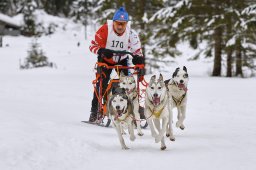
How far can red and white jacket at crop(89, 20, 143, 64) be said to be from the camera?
7.37 m

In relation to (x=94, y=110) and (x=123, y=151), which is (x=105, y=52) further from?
(x=123, y=151)

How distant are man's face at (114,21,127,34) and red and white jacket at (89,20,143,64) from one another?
9cm

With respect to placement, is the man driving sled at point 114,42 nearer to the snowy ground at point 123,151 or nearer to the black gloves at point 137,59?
the black gloves at point 137,59

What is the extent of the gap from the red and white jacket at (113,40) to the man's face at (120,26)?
0.30 ft

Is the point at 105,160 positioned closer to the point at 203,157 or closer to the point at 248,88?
the point at 203,157

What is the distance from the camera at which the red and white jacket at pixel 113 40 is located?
7.37 meters

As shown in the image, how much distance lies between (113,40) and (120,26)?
1.13ft

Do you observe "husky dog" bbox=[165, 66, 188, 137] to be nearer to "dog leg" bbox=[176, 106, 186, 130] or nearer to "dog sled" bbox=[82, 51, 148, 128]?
"dog leg" bbox=[176, 106, 186, 130]

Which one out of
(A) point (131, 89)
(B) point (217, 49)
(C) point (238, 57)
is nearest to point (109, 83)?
(A) point (131, 89)

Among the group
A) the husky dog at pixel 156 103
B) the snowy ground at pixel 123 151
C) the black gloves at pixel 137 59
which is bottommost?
the snowy ground at pixel 123 151

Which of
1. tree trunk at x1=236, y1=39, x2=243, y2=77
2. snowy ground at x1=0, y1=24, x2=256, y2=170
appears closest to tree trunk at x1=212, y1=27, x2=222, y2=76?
tree trunk at x1=236, y1=39, x2=243, y2=77

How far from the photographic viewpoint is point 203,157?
509 centimetres

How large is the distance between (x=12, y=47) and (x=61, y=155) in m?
45.3

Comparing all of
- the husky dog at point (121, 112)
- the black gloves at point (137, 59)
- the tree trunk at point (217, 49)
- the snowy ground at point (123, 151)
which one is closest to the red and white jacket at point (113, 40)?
the black gloves at point (137, 59)
